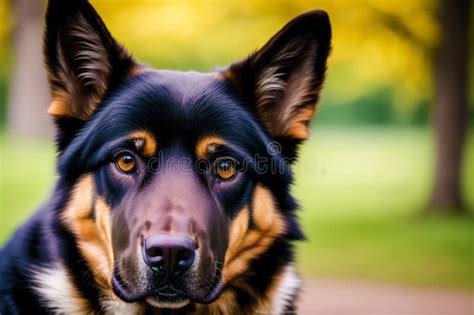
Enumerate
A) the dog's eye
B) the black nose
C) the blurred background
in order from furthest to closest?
the blurred background, the dog's eye, the black nose

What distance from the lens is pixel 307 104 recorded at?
12.6 feet

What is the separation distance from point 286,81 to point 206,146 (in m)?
0.79

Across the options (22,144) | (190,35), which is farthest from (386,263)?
(22,144)

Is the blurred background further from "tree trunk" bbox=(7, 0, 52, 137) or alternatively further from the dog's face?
the dog's face

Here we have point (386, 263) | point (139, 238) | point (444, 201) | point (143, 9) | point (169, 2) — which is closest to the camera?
point (139, 238)

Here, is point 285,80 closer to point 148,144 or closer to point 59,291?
point 148,144

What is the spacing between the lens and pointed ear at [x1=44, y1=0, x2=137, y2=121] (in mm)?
3469

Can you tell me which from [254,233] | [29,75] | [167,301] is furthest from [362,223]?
[29,75]

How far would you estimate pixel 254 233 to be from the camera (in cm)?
358

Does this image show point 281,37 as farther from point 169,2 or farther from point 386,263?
point 169,2

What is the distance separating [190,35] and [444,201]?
599 centimetres

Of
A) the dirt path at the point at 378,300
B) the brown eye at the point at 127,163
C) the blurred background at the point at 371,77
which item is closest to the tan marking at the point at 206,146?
the brown eye at the point at 127,163

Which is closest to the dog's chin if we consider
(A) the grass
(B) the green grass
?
(A) the grass

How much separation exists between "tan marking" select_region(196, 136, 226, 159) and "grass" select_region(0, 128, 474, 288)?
81cm
